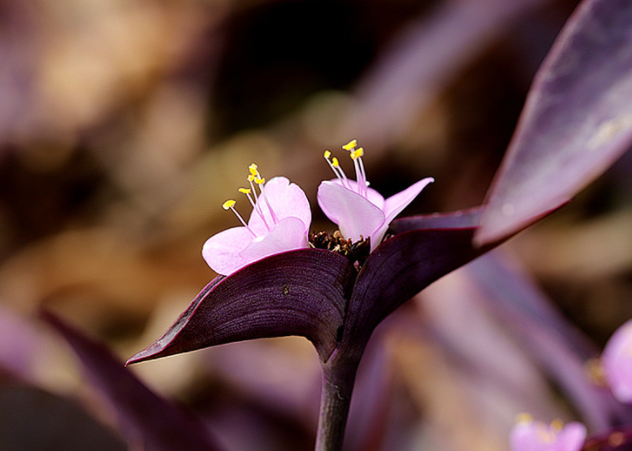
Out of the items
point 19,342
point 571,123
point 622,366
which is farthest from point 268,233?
point 19,342

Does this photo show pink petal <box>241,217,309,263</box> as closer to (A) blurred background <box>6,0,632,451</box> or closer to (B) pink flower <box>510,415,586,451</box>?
(B) pink flower <box>510,415,586,451</box>

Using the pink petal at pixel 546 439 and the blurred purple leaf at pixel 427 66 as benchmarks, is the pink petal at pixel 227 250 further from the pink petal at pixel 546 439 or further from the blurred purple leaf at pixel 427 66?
→ the blurred purple leaf at pixel 427 66

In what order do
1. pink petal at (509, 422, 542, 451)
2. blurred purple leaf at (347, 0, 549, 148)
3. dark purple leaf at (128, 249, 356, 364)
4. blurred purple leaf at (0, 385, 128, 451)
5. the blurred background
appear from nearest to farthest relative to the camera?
dark purple leaf at (128, 249, 356, 364), pink petal at (509, 422, 542, 451), blurred purple leaf at (0, 385, 128, 451), the blurred background, blurred purple leaf at (347, 0, 549, 148)

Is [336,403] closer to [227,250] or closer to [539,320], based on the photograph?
[227,250]

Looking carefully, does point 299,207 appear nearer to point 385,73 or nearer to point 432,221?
point 432,221

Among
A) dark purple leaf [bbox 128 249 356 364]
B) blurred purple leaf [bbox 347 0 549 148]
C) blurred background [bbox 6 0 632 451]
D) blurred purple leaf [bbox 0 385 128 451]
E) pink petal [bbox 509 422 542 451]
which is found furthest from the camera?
blurred purple leaf [bbox 347 0 549 148]

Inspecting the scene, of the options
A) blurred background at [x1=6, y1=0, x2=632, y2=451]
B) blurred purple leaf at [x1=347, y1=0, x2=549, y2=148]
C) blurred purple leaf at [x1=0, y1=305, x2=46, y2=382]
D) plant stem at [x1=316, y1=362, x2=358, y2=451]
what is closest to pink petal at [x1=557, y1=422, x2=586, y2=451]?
plant stem at [x1=316, y1=362, x2=358, y2=451]

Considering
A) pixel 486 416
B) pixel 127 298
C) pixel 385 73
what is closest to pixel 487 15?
pixel 385 73

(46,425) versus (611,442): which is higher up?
(46,425)
